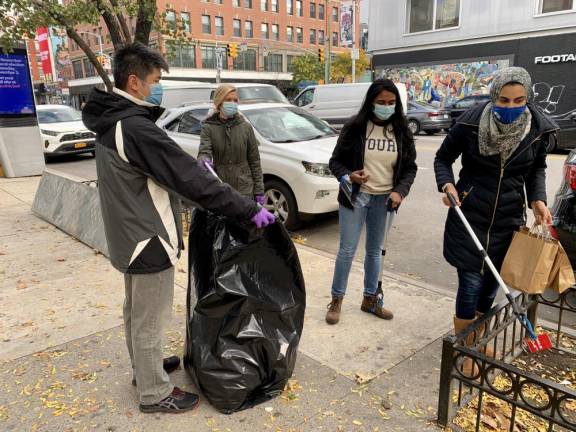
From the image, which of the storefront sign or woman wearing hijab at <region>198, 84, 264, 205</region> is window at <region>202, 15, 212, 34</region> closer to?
the storefront sign

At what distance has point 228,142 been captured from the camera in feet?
15.4

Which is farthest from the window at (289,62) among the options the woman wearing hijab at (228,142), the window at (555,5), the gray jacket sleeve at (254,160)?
the woman wearing hijab at (228,142)

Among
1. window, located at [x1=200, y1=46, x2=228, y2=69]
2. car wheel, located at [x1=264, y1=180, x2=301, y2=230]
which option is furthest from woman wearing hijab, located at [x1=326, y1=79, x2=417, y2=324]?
window, located at [x1=200, y1=46, x2=228, y2=69]

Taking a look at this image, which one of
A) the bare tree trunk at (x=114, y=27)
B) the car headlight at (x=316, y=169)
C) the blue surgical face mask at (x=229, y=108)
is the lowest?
the car headlight at (x=316, y=169)

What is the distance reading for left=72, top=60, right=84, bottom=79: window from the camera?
61.3 m

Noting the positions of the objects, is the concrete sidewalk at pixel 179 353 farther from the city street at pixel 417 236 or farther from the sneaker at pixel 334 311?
the city street at pixel 417 236

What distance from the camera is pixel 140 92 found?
229 centimetres

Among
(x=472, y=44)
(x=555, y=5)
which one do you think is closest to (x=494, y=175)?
(x=555, y=5)

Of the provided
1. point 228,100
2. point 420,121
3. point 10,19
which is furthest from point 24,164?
point 420,121

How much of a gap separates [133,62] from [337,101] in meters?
15.7

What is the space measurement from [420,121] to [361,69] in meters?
33.0

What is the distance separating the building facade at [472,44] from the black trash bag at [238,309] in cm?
2159

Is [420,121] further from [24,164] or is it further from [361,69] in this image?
[361,69]

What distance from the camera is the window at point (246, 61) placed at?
174ft
